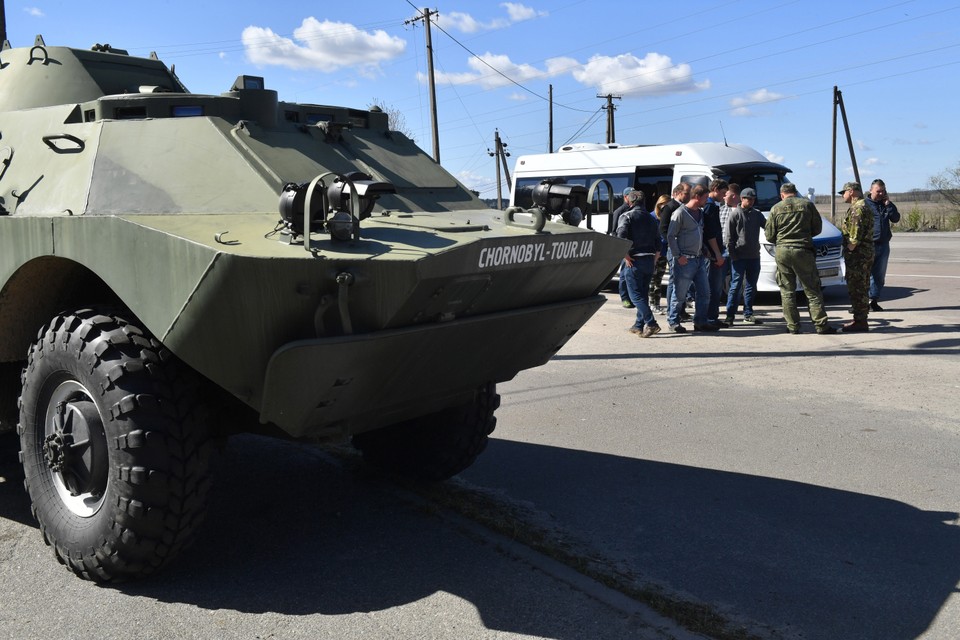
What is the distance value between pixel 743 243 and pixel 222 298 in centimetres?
839

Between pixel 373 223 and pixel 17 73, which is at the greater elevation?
pixel 17 73

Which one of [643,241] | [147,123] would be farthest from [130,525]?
[643,241]

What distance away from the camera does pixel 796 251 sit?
9.80 meters

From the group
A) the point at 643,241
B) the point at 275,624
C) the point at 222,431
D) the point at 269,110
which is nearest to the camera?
the point at 275,624

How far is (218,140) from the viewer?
425 cm

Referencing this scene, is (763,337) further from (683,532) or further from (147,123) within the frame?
(147,123)

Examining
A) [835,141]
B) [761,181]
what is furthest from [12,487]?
[835,141]

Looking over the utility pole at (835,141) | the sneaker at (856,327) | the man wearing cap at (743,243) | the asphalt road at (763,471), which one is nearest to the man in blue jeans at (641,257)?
the asphalt road at (763,471)

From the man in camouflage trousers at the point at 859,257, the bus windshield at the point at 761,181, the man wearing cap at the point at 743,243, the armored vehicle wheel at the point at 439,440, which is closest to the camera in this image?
the armored vehicle wheel at the point at 439,440

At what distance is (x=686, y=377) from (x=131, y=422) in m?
5.25

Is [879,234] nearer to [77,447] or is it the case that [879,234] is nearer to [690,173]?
[690,173]

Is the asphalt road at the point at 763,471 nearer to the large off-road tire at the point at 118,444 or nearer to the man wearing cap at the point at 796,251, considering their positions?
the man wearing cap at the point at 796,251

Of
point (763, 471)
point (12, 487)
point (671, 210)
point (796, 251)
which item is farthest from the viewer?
point (671, 210)

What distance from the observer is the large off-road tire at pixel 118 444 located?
3555 millimetres
